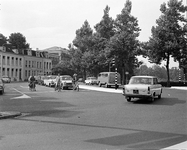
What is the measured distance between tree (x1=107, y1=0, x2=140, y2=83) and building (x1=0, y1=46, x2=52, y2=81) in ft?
146

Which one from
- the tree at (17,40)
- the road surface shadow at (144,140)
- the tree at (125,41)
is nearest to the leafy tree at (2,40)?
the tree at (17,40)

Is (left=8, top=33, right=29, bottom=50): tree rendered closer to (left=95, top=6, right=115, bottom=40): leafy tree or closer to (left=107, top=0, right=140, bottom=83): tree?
(left=95, top=6, right=115, bottom=40): leafy tree

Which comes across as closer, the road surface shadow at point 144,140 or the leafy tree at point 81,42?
the road surface shadow at point 144,140

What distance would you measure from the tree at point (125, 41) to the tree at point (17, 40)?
5386 centimetres

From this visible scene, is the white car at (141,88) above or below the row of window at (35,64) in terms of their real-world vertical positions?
below

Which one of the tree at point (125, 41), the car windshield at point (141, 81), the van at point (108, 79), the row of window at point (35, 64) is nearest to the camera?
the car windshield at point (141, 81)

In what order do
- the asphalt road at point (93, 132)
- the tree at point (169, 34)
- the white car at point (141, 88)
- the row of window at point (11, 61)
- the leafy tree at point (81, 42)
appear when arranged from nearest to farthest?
the asphalt road at point (93, 132)
the white car at point (141, 88)
the tree at point (169, 34)
the leafy tree at point (81, 42)
the row of window at point (11, 61)

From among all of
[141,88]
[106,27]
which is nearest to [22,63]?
[106,27]

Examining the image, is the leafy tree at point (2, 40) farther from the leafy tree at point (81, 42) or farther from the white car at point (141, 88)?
the white car at point (141, 88)

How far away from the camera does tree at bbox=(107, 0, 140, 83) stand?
143ft

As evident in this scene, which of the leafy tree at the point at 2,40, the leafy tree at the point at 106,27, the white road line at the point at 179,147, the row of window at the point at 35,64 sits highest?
the leafy tree at the point at 2,40

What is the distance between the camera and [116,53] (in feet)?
145

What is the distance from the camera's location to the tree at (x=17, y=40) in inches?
3570

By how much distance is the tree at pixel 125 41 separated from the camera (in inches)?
1721
